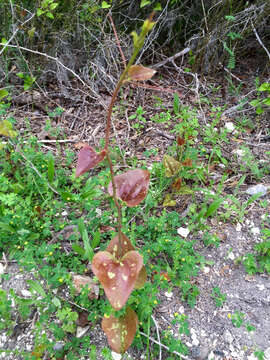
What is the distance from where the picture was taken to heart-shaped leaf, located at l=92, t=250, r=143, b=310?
3.34 feet

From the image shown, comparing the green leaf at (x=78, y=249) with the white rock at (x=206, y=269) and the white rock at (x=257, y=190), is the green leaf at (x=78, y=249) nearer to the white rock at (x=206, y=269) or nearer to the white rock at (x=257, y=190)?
the white rock at (x=206, y=269)

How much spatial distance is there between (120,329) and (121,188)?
2.09 ft

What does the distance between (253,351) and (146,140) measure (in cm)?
161

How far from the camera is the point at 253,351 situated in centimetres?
136

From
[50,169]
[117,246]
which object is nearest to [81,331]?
[117,246]

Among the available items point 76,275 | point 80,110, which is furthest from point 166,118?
point 76,275

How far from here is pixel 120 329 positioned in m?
1.26

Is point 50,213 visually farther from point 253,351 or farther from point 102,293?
point 253,351

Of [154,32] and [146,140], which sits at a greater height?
[154,32]

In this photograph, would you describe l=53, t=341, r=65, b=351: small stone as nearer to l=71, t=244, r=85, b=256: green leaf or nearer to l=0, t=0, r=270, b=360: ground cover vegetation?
l=0, t=0, r=270, b=360: ground cover vegetation

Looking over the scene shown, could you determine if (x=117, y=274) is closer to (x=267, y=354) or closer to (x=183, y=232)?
(x=183, y=232)

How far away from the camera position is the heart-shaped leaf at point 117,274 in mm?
1018

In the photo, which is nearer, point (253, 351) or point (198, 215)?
point (253, 351)

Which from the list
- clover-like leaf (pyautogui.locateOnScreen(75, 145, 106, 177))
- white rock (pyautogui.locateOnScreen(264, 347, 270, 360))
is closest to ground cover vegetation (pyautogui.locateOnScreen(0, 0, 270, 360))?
clover-like leaf (pyautogui.locateOnScreen(75, 145, 106, 177))
